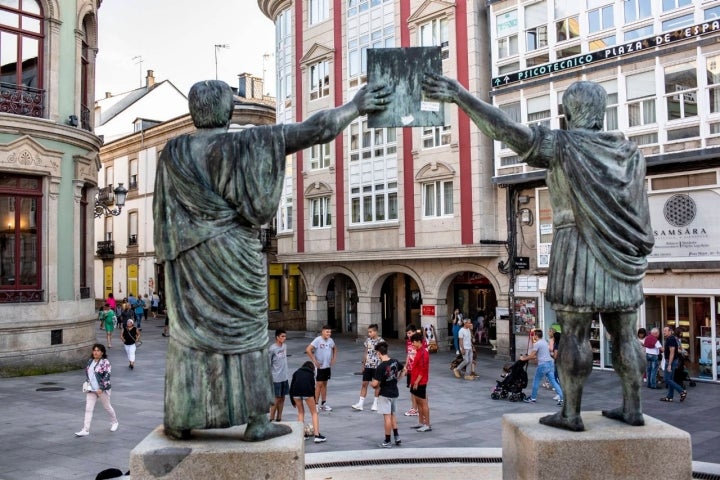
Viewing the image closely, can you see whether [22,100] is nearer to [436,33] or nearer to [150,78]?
[436,33]

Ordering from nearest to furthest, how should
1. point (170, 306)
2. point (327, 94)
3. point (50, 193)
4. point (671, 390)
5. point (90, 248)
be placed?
1. point (170, 306)
2. point (671, 390)
3. point (50, 193)
4. point (90, 248)
5. point (327, 94)

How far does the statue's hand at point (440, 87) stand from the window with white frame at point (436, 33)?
70.0 feet

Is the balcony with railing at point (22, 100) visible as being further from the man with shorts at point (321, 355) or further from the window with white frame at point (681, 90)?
the window with white frame at point (681, 90)

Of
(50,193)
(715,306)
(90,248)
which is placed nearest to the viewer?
(715,306)

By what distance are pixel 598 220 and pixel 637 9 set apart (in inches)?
704

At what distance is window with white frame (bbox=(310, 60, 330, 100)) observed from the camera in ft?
97.6

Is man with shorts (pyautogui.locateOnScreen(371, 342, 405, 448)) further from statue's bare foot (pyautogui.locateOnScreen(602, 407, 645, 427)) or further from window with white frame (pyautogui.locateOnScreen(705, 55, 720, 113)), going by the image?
window with white frame (pyautogui.locateOnScreen(705, 55, 720, 113))

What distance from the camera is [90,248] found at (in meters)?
22.2

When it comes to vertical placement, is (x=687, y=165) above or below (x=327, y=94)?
below

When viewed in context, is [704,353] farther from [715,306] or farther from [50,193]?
[50,193]

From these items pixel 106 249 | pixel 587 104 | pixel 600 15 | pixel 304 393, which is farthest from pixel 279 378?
pixel 106 249

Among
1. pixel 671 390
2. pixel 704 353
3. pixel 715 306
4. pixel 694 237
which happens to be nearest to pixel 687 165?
pixel 694 237

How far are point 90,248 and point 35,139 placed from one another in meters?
4.15

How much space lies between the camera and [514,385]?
50.6 feet
